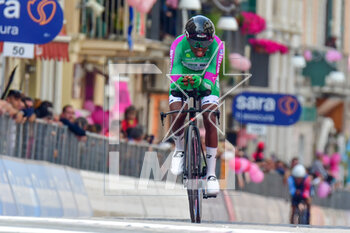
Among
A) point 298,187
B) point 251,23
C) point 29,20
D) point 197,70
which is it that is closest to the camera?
point 197,70

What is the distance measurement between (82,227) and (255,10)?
42.7 m

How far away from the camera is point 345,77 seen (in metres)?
66.2

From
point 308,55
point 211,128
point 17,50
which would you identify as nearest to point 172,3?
point 17,50

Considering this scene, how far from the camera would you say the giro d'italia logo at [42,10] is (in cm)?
2253

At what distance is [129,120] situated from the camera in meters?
24.8

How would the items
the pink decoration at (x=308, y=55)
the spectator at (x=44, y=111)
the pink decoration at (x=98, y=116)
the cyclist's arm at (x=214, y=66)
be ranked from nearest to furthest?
the cyclist's arm at (x=214, y=66)
the spectator at (x=44, y=111)
the pink decoration at (x=98, y=116)
the pink decoration at (x=308, y=55)

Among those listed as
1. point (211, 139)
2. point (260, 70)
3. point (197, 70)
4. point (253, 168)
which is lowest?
point (253, 168)

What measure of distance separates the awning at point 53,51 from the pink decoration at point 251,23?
73.9 ft

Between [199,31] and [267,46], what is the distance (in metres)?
38.8

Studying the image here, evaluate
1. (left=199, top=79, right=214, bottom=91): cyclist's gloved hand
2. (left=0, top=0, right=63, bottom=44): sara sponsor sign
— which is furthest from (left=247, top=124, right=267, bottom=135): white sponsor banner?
(left=199, top=79, right=214, bottom=91): cyclist's gloved hand

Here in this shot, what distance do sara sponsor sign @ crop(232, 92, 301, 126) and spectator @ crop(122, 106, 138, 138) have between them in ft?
46.5

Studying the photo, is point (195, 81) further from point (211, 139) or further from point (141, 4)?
point (141, 4)

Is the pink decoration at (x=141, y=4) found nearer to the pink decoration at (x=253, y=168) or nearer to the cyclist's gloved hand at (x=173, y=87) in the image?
the pink decoration at (x=253, y=168)

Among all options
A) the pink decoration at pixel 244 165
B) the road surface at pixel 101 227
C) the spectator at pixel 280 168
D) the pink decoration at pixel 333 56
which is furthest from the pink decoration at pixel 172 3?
the road surface at pixel 101 227
